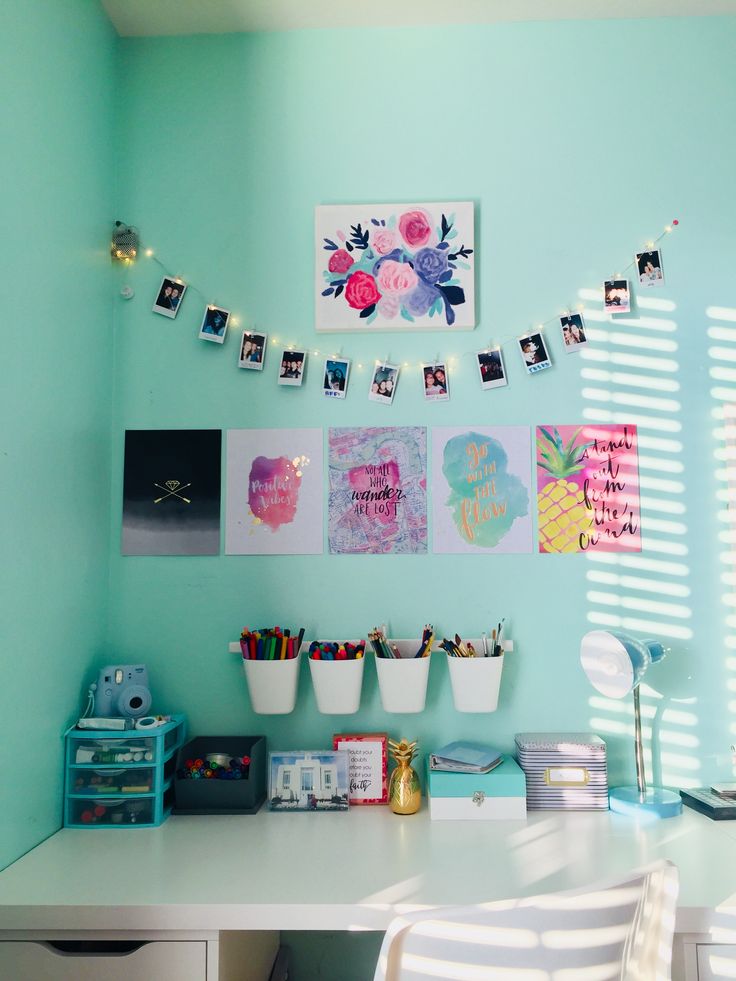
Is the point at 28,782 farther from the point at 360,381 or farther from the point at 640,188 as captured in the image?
the point at 640,188

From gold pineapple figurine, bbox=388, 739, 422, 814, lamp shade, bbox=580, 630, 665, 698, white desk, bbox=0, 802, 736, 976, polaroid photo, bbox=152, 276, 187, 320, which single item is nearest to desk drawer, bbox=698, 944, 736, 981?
white desk, bbox=0, 802, 736, 976

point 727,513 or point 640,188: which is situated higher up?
point 640,188

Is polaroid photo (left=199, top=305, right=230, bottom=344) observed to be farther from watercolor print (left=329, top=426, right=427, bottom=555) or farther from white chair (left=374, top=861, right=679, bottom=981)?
white chair (left=374, top=861, right=679, bottom=981)

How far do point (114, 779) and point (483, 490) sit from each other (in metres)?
1.04

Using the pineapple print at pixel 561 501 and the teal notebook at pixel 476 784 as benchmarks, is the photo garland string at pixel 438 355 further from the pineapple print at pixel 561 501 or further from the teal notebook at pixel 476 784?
the teal notebook at pixel 476 784

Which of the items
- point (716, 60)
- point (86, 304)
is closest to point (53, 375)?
point (86, 304)

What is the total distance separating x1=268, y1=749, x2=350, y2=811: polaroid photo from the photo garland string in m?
0.85

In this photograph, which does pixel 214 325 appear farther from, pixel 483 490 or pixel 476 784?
pixel 476 784

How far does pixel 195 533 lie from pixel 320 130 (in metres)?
1.07

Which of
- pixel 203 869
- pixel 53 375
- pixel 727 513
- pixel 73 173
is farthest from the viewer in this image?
pixel 727 513

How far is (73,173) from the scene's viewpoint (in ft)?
5.29

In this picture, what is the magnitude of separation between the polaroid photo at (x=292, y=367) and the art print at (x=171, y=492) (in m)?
0.22

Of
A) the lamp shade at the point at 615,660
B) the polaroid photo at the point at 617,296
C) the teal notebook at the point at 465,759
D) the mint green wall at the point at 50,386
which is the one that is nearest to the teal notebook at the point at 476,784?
the teal notebook at the point at 465,759

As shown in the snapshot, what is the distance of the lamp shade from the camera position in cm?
153
